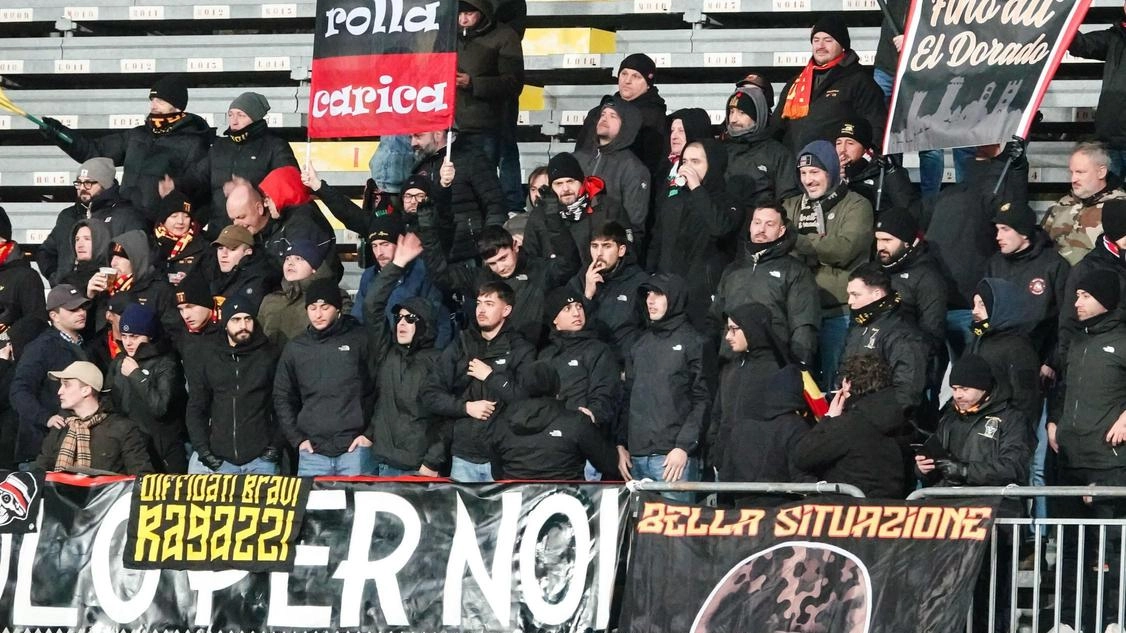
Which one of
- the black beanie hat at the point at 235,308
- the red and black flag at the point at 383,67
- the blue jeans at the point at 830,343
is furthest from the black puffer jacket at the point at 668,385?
the black beanie hat at the point at 235,308

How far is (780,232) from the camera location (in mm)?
10797

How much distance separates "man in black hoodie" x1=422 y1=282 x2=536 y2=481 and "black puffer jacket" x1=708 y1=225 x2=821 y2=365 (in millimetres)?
1192

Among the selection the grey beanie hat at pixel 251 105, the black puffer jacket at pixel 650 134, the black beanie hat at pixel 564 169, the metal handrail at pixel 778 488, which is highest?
the grey beanie hat at pixel 251 105

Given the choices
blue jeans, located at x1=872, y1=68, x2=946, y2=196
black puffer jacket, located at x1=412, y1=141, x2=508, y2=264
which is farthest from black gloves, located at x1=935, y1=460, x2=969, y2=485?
black puffer jacket, located at x1=412, y1=141, x2=508, y2=264

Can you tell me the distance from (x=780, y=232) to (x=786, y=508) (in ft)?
8.71

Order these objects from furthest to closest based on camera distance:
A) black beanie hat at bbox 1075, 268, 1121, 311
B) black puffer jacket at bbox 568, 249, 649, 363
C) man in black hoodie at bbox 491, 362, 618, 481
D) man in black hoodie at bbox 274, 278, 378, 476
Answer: man in black hoodie at bbox 274, 278, 378, 476 → black puffer jacket at bbox 568, 249, 649, 363 → man in black hoodie at bbox 491, 362, 618, 481 → black beanie hat at bbox 1075, 268, 1121, 311

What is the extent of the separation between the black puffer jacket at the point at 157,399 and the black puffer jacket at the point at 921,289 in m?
4.34

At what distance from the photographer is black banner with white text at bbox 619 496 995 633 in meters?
8.30

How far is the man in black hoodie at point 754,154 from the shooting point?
38.1 feet

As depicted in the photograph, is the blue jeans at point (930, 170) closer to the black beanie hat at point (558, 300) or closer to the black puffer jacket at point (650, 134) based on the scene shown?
the black puffer jacket at point (650, 134)

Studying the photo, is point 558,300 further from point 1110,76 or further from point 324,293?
point 1110,76

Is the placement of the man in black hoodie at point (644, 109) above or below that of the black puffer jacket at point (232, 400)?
above

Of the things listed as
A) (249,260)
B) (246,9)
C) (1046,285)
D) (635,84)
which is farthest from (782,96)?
(246,9)

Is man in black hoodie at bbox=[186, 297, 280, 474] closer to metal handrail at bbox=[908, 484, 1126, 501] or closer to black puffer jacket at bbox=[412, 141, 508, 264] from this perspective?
black puffer jacket at bbox=[412, 141, 508, 264]
